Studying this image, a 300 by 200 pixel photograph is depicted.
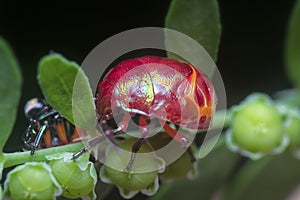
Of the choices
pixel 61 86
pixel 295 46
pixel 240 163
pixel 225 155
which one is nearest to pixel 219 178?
pixel 225 155

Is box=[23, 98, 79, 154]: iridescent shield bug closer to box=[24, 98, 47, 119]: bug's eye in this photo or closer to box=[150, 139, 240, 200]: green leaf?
box=[24, 98, 47, 119]: bug's eye

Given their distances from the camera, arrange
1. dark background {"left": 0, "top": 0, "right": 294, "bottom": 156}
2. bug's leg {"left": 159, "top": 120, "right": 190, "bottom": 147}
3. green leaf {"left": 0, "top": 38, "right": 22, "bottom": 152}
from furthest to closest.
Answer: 1. dark background {"left": 0, "top": 0, "right": 294, "bottom": 156}
2. bug's leg {"left": 159, "top": 120, "right": 190, "bottom": 147}
3. green leaf {"left": 0, "top": 38, "right": 22, "bottom": 152}

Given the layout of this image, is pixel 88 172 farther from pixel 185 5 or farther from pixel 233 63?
pixel 233 63

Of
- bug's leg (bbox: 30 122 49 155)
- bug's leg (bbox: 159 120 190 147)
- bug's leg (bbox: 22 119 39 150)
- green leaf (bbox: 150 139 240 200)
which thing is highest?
bug's leg (bbox: 30 122 49 155)

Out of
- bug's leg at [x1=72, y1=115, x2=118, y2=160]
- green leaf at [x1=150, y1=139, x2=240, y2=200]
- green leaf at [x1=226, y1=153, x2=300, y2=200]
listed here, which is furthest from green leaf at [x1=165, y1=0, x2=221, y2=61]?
green leaf at [x1=226, y1=153, x2=300, y2=200]

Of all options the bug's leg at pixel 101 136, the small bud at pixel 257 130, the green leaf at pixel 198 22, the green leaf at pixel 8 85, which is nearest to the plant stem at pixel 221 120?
the small bud at pixel 257 130

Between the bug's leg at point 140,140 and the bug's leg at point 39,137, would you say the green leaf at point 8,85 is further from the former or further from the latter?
the bug's leg at point 140,140

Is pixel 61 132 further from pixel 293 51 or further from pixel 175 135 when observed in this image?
pixel 293 51
